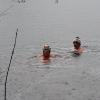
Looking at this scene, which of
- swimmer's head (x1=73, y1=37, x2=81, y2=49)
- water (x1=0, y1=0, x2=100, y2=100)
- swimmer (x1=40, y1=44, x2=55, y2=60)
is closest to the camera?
water (x1=0, y1=0, x2=100, y2=100)

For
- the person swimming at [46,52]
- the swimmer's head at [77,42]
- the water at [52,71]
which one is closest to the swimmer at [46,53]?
the person swimming at [46,52]

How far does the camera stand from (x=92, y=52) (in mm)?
29688

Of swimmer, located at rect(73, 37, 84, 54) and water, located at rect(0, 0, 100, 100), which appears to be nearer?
water, located at rect(0, 0, 100, 100)

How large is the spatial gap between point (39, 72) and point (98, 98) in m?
6.41

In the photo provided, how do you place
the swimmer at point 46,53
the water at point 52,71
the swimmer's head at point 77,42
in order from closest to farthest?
1. the water at point 52,71
2. the swimmer at point 46,53
3. the swimmer's head at point 77,42

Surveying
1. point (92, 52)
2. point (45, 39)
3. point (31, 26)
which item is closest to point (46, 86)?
point (92, 52)

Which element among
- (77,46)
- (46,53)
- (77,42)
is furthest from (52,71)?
(77,46)

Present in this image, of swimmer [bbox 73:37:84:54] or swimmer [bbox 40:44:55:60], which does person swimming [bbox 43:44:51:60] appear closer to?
swimmer [bbox 40:44:55:60]

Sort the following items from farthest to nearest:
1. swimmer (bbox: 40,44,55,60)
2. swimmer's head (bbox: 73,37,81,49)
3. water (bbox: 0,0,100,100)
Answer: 1. swimmer's head (bbox: 73,37,81,49)
2. swimmer (bbox: 40,44,55,60)
3. water (bbox: 0,0,100,100)

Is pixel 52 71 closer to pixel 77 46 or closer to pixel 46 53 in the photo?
pixel 46 53

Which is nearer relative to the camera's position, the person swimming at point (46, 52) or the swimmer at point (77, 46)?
the person swimming at point (46, 52)

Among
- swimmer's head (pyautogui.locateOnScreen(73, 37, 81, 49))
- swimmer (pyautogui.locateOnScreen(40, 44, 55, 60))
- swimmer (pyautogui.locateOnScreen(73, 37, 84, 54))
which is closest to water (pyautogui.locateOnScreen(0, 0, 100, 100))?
swimmer (pyautogui.locateOnScreen(40, 44, 55, 60))

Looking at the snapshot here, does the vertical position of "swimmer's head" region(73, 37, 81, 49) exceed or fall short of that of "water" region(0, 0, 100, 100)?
it exceeds it

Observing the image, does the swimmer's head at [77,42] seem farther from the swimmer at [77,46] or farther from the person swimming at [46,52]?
the person swimming at [46,52]
